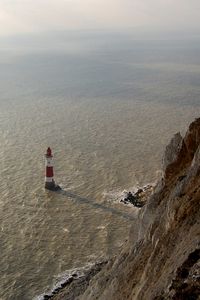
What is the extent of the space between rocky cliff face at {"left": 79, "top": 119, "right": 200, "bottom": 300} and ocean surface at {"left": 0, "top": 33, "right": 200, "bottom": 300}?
7.29 meters

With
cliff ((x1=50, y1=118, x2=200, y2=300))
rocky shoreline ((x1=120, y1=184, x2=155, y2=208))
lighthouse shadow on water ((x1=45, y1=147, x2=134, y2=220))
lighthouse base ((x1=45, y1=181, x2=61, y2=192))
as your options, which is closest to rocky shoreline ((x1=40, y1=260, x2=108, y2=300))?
cliff ((x1=50, y1=118, x2=200, y2=300))

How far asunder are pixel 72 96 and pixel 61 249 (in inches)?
1545

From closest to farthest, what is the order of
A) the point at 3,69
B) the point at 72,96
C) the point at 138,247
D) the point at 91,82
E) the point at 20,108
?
the point at 138,247
the point at 20,108
the point at 72,96
the point at 91,82
the point at 3,69

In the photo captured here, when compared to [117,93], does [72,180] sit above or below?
below

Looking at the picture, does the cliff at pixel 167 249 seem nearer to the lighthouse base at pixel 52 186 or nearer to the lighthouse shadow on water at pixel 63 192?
the lighthouse shadow on water at pixel 63 192

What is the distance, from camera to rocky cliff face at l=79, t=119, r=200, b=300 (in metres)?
7.82

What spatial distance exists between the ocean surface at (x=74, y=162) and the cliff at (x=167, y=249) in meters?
7.26

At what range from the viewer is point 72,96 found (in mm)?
58906

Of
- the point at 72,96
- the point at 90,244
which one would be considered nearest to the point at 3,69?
the point at 72,96

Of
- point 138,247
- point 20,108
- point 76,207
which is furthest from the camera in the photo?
point 20,108

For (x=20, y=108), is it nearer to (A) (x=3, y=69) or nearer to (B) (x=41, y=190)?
(B) (x=41, y=190)

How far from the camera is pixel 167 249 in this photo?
9.33 m

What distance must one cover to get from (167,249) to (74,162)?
78.0ft

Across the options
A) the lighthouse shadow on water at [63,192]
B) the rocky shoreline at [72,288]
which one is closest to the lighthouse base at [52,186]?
the lighthouse shadow on water at [63,192]
